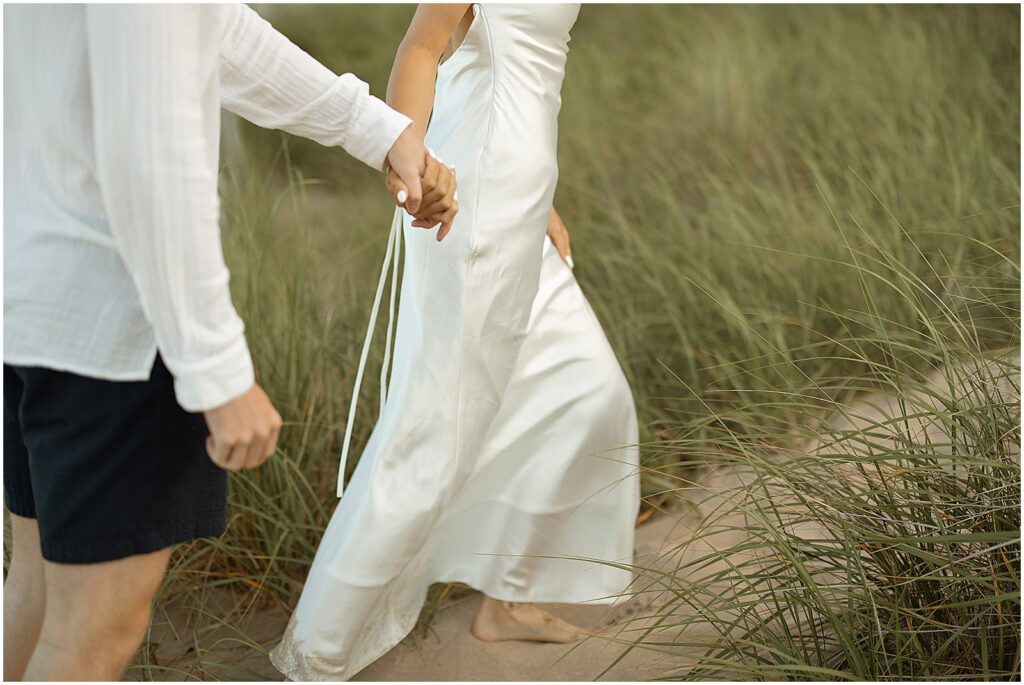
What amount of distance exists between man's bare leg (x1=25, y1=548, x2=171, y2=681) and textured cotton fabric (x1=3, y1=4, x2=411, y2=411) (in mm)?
240

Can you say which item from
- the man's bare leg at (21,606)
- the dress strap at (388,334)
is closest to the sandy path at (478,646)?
the dress strap at (388,334)

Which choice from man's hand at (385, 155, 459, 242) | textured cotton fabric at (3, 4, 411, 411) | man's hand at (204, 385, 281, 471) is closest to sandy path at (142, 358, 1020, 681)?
man's hand at (385, 155, 459, 242)

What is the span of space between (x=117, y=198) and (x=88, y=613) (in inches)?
19.3

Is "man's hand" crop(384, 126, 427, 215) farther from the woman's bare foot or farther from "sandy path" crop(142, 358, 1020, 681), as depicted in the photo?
the woman's bare foot

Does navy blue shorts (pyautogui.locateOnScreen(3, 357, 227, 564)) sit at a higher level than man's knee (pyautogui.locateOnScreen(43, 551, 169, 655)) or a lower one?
higher

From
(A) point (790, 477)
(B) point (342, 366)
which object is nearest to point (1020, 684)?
(A) point (790, 477)

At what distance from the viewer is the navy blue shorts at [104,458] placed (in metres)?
1.11

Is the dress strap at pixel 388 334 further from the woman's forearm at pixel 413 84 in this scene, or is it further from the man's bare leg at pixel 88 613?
the man's bare leg at pixel 88 613

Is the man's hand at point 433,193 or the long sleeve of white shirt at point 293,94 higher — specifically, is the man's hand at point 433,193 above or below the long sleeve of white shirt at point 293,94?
below

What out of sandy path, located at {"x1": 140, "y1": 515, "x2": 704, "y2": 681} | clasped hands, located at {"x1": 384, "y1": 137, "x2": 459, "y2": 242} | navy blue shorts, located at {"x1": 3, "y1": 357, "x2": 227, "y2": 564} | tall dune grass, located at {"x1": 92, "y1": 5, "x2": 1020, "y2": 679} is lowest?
sandy path, located at {"x1": 140, "y1": 515, "x2": 704, "y2": 681}

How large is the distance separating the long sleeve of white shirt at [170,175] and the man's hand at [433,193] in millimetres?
345

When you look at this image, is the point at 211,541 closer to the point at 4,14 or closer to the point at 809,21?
the point at 4,14

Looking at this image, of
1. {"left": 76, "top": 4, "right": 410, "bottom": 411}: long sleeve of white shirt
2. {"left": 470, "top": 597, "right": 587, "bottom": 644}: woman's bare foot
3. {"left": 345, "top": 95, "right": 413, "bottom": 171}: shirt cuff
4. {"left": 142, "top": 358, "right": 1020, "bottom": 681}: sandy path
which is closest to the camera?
{"left": 76, "top": 4, "right": 410, "bottom": 411}: long sleeve of white shirt

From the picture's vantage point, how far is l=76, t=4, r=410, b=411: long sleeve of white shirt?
0.99 m
